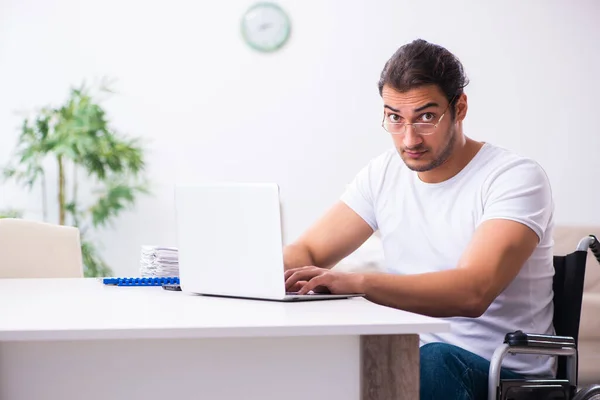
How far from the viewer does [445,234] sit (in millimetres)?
2080

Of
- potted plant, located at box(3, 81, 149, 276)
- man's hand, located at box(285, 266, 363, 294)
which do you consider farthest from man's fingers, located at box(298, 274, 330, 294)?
potted plant, located at box(3, 81, 149, 276)

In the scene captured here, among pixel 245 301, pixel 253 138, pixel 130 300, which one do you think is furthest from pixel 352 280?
pixel 253 138

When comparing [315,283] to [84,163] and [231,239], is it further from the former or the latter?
[84,163]

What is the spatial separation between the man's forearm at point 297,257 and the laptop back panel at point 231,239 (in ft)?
1.71

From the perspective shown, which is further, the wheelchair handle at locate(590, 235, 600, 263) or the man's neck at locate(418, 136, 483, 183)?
the man's neck at locate(418, 136, 483, 183)

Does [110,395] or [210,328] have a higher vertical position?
[210,328]

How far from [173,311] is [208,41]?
4.12m

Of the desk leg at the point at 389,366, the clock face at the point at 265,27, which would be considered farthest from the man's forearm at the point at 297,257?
the clock face at the point at 265,27

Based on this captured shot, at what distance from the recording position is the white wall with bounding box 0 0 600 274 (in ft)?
17.3

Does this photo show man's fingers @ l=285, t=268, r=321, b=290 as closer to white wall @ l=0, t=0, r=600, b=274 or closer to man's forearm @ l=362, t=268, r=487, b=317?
man's forearm @ l=362, t=268, r=487, b=317

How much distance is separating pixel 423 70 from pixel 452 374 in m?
0.80

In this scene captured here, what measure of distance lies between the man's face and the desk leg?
3.04ft

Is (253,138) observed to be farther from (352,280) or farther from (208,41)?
(352,280)

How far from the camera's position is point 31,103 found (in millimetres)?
5250
